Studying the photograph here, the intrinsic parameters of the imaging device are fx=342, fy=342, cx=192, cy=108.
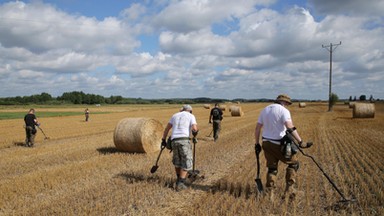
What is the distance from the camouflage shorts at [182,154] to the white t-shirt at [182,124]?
17 cm

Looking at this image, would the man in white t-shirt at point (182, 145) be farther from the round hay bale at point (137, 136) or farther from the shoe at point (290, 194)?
the round hay bale at point (137, 136)

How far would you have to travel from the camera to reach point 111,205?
22.1 ft

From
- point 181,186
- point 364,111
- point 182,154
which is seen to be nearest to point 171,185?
point 181,186

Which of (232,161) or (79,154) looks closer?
(232,161)

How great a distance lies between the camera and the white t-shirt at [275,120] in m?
6.84

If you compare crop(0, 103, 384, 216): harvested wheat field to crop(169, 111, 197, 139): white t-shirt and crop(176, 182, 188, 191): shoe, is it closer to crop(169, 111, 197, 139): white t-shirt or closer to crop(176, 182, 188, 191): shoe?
crop(176, 182, 188, 191): shoe

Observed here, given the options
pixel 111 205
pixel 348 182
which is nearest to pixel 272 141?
pixel 348 182

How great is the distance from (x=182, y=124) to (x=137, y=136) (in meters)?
5.14

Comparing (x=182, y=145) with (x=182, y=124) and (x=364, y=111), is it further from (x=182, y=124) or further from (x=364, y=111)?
(x=364, y=111)

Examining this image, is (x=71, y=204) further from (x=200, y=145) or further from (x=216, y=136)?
(x=216, y=136)

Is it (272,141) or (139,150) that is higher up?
(272,141)

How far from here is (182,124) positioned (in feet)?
26.9

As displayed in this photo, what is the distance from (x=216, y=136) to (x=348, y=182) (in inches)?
342

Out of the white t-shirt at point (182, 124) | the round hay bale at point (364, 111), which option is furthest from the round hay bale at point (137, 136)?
the round hay bale at point (364, 111)
